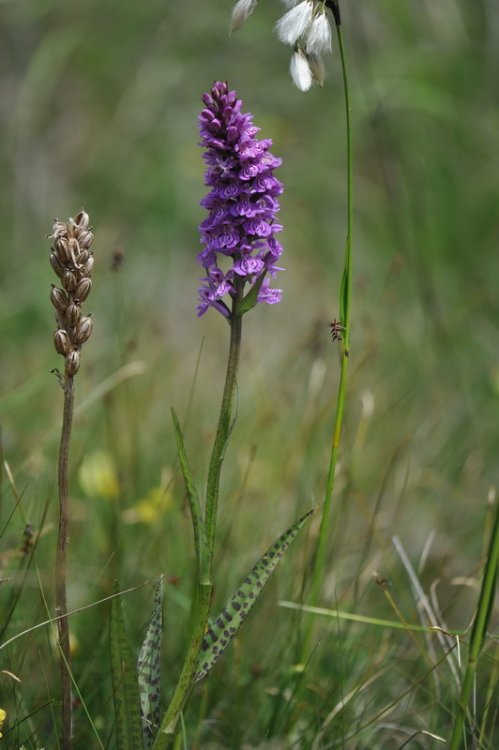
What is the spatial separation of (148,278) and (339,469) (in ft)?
8.35

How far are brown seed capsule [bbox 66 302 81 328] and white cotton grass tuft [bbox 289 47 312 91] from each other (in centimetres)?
50

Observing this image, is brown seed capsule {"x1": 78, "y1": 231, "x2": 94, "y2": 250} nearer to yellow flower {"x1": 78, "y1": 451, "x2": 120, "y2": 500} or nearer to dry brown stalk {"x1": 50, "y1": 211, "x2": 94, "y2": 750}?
dry brown stalk {"x1": 50, "y1": 211, "x2": 94, "y2": 750}

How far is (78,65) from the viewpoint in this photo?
217 inches

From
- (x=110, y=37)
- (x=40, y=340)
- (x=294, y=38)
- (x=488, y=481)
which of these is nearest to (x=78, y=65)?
(x=110, y=37)

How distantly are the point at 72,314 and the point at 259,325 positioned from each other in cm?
313

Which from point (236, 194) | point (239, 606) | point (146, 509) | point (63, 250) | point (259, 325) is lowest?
point (239, 606)

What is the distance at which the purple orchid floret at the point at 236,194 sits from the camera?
128 cm

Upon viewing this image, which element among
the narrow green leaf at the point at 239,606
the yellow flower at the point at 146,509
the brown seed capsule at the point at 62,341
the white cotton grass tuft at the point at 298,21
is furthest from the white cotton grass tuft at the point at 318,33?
the yellow flower at the point at 146,509

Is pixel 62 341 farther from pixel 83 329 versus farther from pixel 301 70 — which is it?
pixel 301 70

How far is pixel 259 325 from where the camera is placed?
4398 mm

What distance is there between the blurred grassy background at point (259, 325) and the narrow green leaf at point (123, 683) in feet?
0.96

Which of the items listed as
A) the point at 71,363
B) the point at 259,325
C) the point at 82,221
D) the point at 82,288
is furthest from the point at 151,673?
the point at 259,325

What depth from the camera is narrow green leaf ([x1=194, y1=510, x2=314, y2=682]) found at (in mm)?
1320

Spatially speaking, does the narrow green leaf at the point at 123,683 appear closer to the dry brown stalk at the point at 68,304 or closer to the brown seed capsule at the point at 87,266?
the dry brown stalk at the point at 68,304
